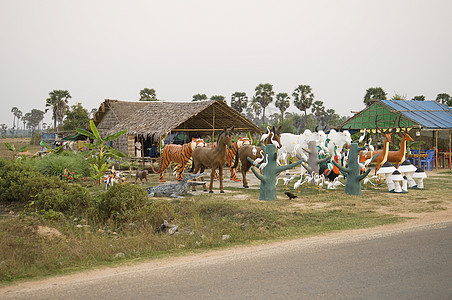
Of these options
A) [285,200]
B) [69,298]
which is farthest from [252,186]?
[69,298]

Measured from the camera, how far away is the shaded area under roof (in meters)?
21.3

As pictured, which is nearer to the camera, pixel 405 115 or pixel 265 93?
pixel 405 115

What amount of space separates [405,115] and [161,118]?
13.2 meters

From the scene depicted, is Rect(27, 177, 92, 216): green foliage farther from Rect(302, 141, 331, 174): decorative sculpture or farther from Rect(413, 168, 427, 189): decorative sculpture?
Rect(413, 168, 427, 189): decorative sculpture

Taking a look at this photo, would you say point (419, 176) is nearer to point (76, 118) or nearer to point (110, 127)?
point (110, 127)

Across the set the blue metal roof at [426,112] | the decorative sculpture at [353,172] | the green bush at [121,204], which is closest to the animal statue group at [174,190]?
the green bush at [121,204]

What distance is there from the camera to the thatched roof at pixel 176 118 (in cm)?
2108

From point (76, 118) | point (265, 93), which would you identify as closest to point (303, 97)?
point (265, 93)

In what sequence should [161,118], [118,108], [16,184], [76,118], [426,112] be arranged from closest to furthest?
[16,184] → [161,118] → [426,112] → [118,108] → [76,118]

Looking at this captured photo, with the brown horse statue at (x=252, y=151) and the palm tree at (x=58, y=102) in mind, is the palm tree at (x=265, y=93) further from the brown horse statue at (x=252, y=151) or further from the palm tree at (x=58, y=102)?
the brown horse statue at (x=252, y=151)

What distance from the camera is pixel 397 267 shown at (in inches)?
208

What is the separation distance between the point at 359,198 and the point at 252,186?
4125 mm

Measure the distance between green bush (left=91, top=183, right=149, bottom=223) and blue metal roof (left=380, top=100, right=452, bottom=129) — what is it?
16548 mm

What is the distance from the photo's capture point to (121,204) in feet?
29.0
